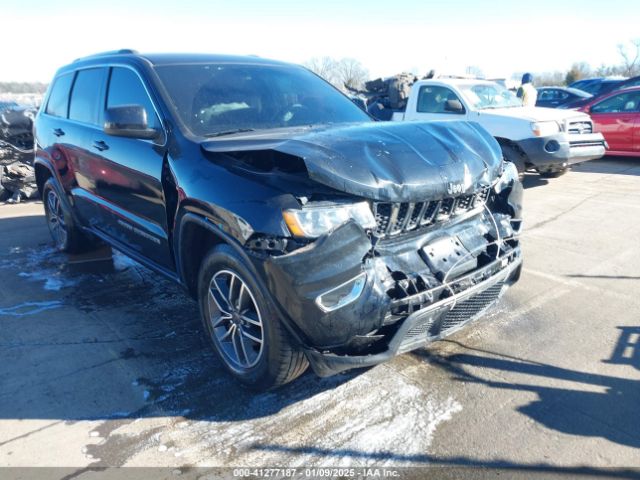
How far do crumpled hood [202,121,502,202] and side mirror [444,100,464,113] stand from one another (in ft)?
17.9

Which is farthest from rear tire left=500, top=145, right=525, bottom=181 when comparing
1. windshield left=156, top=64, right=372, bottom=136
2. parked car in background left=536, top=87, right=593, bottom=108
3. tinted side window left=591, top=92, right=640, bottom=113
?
parked car in background left=536, top=87, right=593, bottom=108

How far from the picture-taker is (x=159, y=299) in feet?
15.0

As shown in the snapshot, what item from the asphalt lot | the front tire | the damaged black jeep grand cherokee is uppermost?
the damaged black jeep grand cherokee

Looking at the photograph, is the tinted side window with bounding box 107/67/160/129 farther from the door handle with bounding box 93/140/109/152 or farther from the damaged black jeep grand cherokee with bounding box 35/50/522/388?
the door handle with bounding box 93/140/109/152

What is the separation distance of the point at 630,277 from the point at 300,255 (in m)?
3.62

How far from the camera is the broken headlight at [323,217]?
99.4 inches

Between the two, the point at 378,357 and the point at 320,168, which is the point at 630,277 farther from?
the point at 320,168

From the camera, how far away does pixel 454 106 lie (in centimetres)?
864

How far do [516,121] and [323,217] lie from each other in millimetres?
6507

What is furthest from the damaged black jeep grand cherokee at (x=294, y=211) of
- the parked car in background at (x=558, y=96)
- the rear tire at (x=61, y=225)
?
the parked car in background at (x=558, y=96)

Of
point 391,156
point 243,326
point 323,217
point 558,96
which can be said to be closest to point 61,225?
point 243,326

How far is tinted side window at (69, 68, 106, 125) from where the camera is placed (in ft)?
14.8

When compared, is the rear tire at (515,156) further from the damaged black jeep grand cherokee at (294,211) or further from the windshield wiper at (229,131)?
the windshield wiper at (229,131)

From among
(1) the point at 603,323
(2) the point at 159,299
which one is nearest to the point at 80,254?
(2) the point at 159,299
